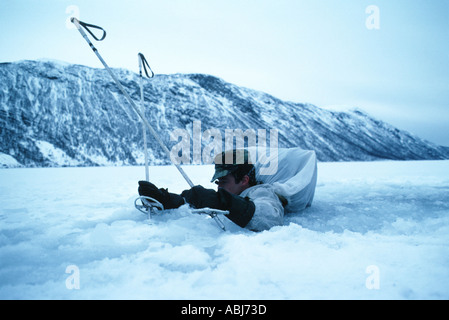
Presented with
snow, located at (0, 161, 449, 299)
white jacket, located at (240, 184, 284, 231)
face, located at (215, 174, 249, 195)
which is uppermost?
face, located at (215, 174, 249, 195)

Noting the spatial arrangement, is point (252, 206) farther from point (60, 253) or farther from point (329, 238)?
point (60, 253)

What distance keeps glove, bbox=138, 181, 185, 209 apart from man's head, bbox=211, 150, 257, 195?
45 centimetres

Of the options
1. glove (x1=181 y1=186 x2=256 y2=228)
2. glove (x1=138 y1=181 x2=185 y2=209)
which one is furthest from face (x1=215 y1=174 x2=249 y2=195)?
glove (x1=181 y1=186 x2=256 y2=228)

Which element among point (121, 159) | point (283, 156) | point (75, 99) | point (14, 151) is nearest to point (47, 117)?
point (75, 99)

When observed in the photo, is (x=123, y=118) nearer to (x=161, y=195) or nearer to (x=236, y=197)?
(x=161, y=195)

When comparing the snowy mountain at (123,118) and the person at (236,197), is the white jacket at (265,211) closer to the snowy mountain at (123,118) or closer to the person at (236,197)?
the person at (236,197)

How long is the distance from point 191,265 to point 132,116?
1981 inches

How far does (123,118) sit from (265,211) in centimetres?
4900

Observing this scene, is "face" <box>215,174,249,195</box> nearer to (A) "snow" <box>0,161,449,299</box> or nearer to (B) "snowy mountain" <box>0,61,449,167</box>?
(A) "snow" <box>0,161,449,299</box>

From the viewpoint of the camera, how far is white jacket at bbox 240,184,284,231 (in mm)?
2283

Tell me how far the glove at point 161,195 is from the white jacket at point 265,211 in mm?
772

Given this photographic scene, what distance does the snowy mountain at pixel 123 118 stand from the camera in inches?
1550

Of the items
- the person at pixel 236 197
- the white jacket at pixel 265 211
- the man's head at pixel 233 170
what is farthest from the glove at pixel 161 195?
the white jacket at pixel 265 211

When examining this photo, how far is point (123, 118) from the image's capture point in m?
47.4
